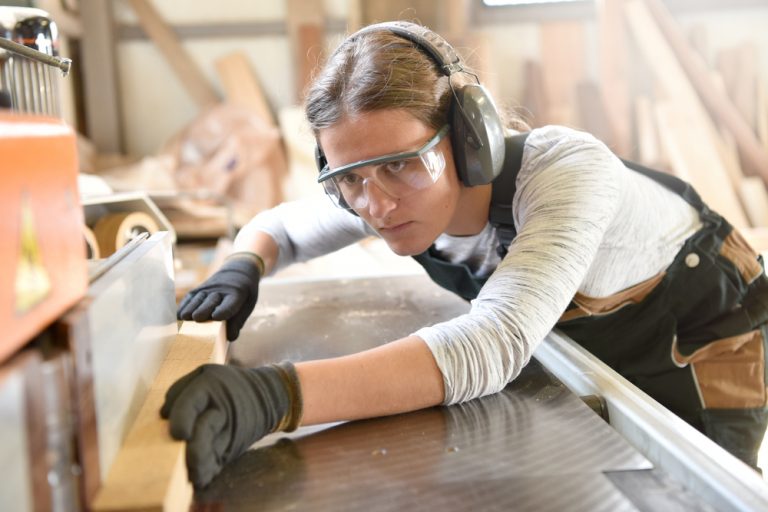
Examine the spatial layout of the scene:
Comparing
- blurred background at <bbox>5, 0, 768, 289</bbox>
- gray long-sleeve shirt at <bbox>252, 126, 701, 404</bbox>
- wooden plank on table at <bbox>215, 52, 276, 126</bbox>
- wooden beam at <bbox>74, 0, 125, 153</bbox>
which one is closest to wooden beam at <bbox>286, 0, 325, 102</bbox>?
blurred background at <bbox>5, 0, 768, 289</bbox>

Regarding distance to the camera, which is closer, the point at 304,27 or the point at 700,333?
the point at 700,333

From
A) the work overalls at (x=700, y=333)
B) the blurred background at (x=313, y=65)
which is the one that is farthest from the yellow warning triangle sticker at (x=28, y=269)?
the blurred background at (x=313, y=65)

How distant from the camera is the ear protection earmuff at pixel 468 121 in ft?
4.48

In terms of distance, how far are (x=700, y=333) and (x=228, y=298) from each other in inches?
43.5

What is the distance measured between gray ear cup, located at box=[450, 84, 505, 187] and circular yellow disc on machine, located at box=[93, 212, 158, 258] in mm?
1112

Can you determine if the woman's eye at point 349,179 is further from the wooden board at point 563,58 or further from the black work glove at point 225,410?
the wooden board at point 563,58

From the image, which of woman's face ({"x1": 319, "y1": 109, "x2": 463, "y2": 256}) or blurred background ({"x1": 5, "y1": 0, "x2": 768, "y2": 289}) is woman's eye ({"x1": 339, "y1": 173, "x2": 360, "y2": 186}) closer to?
woman's face ({"x1": 319, "y1": 109, "x2": 463, "y2": 256})

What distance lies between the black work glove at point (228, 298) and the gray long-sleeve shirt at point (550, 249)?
0.33 meters

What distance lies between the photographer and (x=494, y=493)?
904 mm

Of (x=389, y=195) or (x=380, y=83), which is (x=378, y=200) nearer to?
(x=389, y=195)

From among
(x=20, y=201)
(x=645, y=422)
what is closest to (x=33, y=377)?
(x=20, y=201)

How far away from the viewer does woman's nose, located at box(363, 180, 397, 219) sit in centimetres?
135

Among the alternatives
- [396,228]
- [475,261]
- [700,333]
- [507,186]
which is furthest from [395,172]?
[700,333]

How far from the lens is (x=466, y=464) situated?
0.98 m
